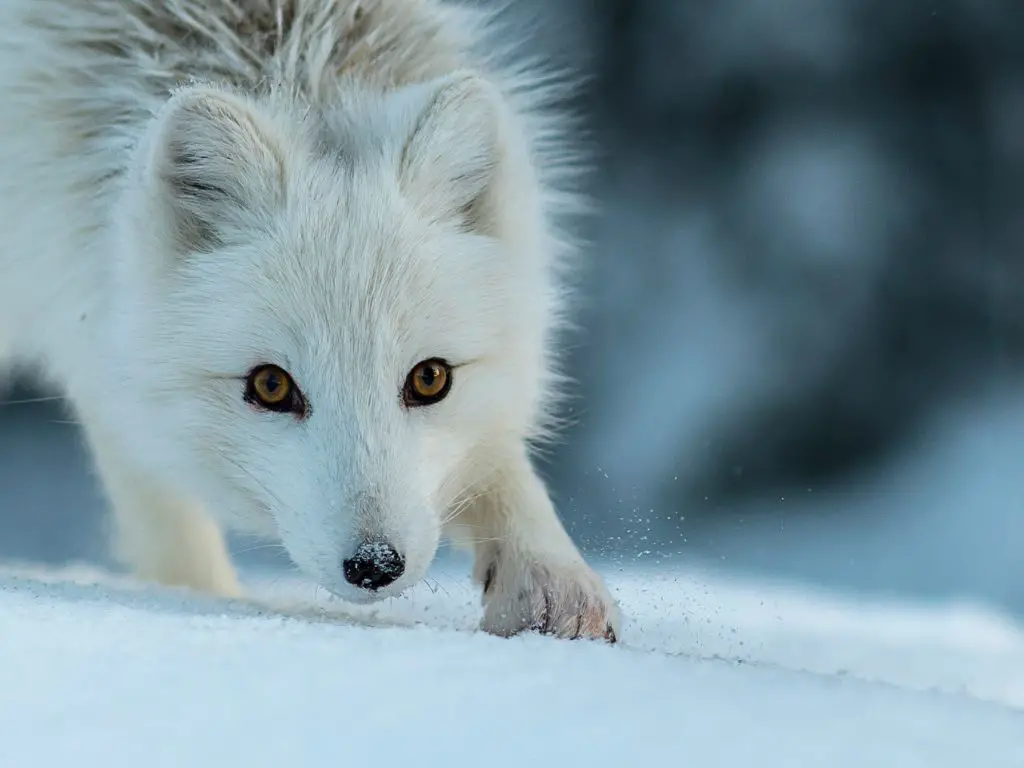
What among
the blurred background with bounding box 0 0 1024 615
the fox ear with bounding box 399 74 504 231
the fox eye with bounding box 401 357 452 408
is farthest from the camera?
the blurred background with bounding box 0 0 1024 615

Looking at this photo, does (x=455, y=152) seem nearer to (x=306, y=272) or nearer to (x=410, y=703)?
(x=306, y=272)

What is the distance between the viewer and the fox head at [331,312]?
1911 millimetres

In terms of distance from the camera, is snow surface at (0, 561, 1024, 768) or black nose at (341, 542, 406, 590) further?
black nose at (341, 542, 406, 590)

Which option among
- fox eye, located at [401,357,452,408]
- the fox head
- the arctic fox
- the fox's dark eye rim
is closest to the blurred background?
the arctic fox

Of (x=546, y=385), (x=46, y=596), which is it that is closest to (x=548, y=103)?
(x=546, y=385)

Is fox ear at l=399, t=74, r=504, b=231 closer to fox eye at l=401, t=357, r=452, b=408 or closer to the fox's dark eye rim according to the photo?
fox eye at l=401, t=357, r=452, b=408

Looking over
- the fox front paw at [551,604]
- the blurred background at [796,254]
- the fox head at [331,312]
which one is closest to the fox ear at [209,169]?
the fox head at [331,312]

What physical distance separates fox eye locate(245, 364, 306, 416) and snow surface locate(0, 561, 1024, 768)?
14.0 inches

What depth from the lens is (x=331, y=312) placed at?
6.42 feet

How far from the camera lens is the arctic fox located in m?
1.95

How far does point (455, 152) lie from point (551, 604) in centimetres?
77

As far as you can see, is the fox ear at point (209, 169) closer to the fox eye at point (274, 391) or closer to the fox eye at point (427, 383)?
the fox eye at point (274, 391)

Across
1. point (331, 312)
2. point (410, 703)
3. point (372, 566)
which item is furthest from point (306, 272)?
point (410, 703)

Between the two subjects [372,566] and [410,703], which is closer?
[410,703]
